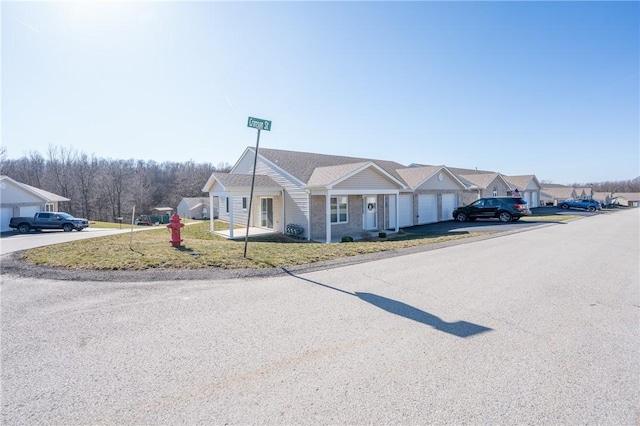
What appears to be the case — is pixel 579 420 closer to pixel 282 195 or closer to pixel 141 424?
pixel 141 424

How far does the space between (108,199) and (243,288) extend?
65612mm

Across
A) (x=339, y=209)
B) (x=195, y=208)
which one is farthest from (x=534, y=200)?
(x=195, y=208)

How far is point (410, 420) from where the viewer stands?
248cm

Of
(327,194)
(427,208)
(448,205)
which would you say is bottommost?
(427,208)

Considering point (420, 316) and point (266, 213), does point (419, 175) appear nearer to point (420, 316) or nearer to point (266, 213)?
point (266, 213)

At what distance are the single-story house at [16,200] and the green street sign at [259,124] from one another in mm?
28272

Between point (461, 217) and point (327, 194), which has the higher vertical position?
point (327, 194)

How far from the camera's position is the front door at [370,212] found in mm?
18480

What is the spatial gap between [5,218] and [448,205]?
3478 cm

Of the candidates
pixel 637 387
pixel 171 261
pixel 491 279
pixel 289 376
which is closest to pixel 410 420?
pixel 289 376

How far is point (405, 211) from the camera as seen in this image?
71.3 feet

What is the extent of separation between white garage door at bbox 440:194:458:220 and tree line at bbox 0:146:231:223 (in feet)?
154

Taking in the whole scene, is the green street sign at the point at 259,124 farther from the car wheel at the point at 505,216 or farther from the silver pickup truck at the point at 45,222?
the silver pickup truck at the point at 45,222

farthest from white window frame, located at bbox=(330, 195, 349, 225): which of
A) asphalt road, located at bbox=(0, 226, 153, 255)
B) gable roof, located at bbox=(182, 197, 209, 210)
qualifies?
gable roof, located at bbox=(182, 197, 209, 210)
